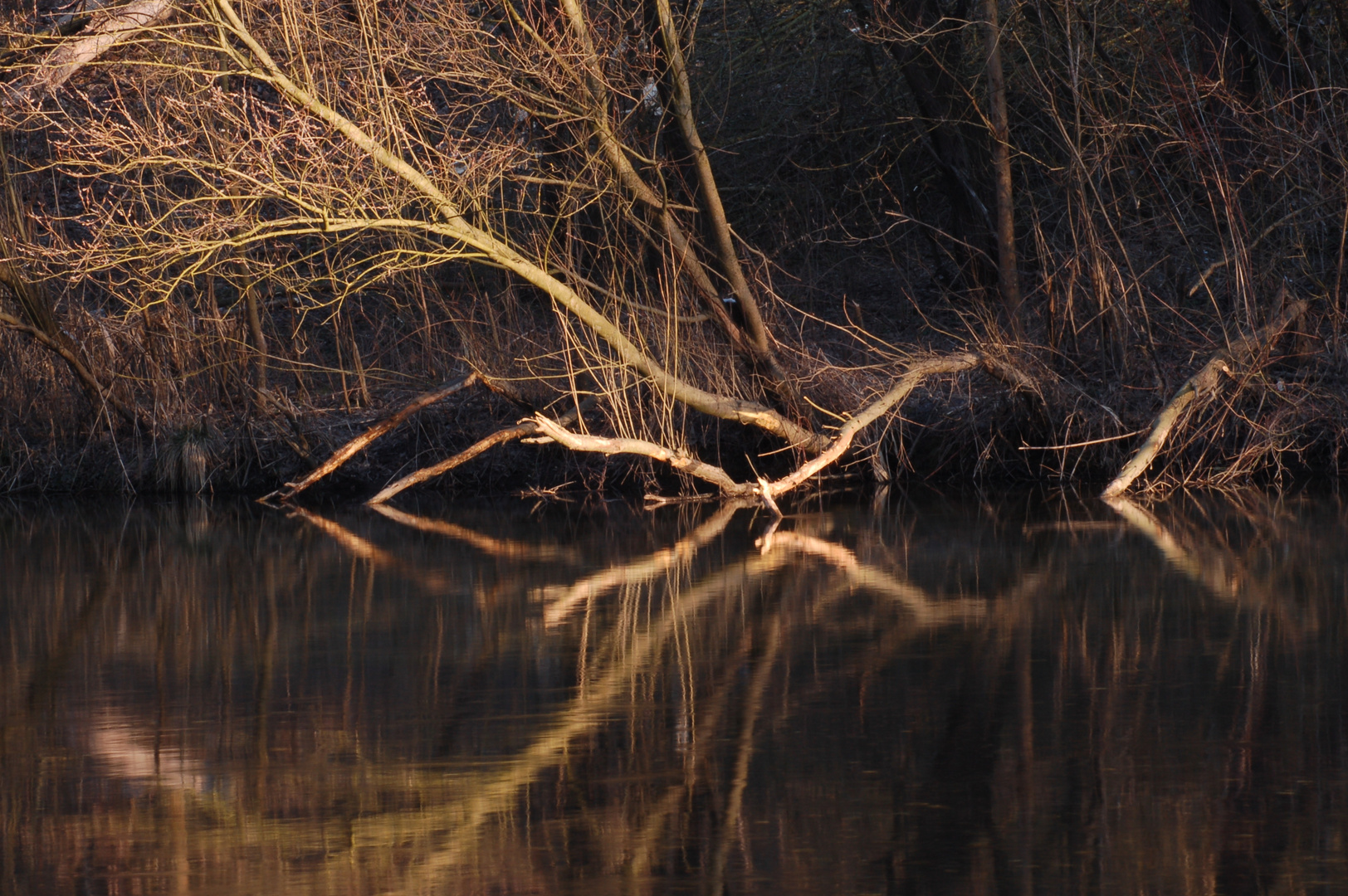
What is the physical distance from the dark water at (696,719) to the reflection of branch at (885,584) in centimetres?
4

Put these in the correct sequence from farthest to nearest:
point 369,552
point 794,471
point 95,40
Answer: point 794,471 < point 95,40 < point 369,552

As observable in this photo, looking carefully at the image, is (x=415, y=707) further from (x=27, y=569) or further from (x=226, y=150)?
(x=226, y=150)

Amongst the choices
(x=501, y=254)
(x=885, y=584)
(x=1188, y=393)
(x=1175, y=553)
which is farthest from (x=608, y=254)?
(x=1175, y=553)

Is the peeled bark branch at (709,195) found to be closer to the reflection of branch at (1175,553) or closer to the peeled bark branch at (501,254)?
the peeled bark branch at (501,254)

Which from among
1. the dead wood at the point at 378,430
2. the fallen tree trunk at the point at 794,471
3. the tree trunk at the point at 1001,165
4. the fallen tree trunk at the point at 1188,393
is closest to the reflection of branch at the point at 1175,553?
the fallen tree trunk at the point at 1188,393

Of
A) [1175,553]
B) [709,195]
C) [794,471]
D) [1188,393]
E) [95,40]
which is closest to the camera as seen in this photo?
[1175,553]

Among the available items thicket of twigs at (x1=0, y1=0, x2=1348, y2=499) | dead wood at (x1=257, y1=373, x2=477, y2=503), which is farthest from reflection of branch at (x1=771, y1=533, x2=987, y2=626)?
dead wood at (x1=257, y1=373, x2=477, y2=503)

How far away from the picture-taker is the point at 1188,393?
1137 centimetres

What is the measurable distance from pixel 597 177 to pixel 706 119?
222 inches

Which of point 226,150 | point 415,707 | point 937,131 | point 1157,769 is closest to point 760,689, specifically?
point 415,707

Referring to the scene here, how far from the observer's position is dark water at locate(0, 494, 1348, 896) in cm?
382

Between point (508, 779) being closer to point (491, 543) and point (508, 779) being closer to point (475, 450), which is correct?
point (491, 543)

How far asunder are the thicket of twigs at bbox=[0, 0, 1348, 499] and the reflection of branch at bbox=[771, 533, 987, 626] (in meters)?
1.54

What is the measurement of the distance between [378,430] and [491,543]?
2835mm
